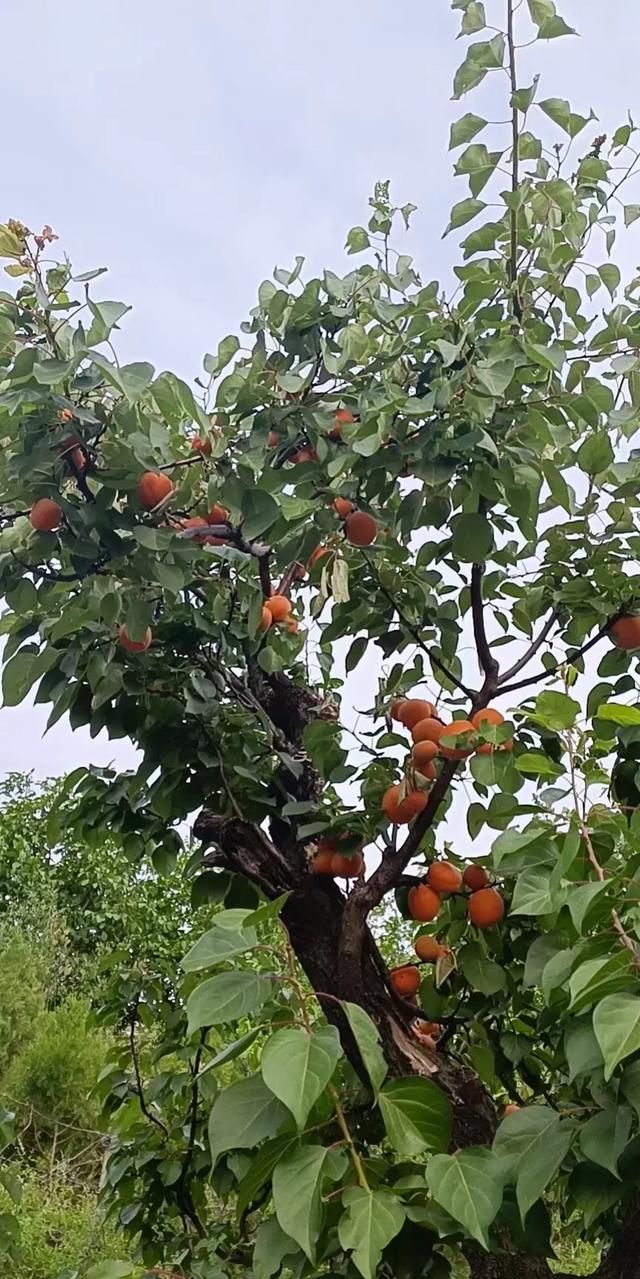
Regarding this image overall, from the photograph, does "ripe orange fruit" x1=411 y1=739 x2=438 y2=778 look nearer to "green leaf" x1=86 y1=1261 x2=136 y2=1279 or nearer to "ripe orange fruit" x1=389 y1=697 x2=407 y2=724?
"ripe orange fruit" x1=389 y1=697 x2=407 y2=724

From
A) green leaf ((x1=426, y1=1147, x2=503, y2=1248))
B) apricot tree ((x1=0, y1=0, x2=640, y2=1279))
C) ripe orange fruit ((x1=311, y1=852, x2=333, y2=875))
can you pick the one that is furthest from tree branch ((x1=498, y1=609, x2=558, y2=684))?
green leaf ((x1=426, y1=1147, x2=503, y2=1248))

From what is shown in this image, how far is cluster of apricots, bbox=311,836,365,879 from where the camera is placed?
1217 mm

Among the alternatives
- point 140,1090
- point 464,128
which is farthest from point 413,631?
point 140,1090

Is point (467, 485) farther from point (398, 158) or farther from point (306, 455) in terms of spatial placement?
point (398, 158)

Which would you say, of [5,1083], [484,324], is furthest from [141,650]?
[5,1083]

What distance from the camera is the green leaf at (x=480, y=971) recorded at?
3.84 ft

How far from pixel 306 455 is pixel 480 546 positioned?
0.20 metres

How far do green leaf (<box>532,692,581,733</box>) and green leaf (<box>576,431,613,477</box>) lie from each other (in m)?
0.35

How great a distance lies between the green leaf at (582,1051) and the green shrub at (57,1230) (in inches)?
96.2

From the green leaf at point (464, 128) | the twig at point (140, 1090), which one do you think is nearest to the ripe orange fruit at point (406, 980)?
the twig at point (140, 1090)

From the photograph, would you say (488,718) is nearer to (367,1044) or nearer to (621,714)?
(621,714)

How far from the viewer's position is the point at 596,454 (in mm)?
1121

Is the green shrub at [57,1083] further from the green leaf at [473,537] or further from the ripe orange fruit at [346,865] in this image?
the green leaf at [473,537]

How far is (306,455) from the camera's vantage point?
3.73 ft
